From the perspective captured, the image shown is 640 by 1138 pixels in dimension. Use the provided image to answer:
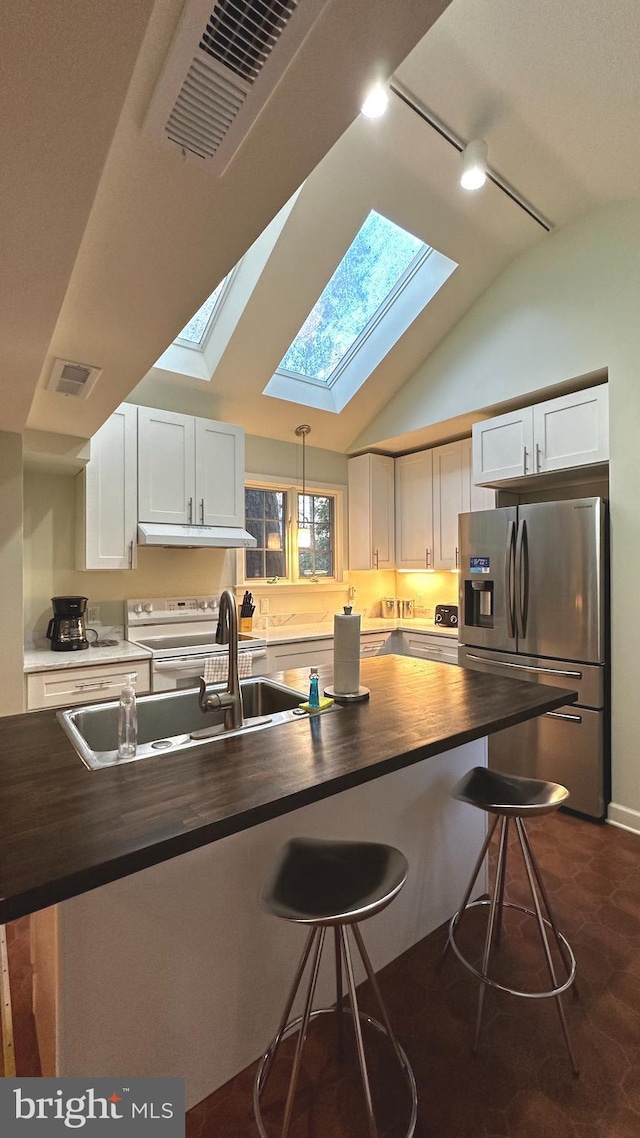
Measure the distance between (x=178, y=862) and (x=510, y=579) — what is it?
2508 mm

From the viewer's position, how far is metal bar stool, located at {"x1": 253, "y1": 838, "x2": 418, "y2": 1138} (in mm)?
1062

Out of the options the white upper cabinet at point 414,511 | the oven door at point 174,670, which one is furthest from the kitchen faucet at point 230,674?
the white upper cabinet at point 414,511

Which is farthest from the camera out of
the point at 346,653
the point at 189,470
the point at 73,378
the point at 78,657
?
the point at 189,470

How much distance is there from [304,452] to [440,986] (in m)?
3.84

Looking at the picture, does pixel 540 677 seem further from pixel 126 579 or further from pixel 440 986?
pixel 126 579

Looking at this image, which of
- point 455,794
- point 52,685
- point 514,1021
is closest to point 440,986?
point 514,1021

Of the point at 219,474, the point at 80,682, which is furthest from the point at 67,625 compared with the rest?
the point at 219,474

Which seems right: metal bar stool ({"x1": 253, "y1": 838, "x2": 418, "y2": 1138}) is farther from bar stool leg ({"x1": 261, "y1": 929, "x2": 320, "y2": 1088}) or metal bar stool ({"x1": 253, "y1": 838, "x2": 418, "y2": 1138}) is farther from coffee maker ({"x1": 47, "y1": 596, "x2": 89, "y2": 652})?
coffee maker ({"x1": 47, "y1": 596, "x2": 89, "y2": 652})

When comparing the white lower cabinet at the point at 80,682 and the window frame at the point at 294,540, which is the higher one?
the window frame at the point at 294,540

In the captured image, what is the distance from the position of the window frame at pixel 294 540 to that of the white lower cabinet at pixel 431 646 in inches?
35.9

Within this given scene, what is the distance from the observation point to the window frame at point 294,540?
4.19m

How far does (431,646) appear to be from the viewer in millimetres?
4039

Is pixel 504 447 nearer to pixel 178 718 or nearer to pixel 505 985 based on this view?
pixel 178 718

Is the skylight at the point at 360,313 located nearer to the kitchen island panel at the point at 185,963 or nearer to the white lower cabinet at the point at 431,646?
the white lower cabinet at the point at 431,646
